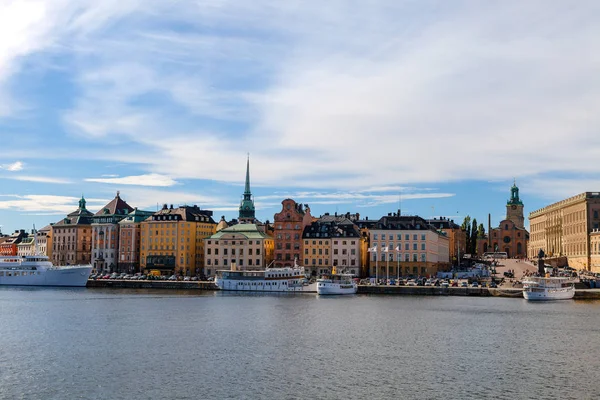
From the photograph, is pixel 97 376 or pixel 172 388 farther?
pixel 97 376

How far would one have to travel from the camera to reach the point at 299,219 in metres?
173

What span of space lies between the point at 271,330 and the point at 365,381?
26.9m

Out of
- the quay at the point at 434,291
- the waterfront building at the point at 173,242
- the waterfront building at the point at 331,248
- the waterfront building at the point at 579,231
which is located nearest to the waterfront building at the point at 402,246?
the waterfront building at the point at 331,248

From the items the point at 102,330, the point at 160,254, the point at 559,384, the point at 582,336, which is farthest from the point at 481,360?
the point at 160,254

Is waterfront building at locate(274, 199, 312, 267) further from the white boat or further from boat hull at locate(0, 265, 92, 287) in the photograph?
the white boat

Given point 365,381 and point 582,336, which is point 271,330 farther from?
point 582,336

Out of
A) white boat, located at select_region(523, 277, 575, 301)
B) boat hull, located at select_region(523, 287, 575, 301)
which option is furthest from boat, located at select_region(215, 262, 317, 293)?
boat hull, located at select_region(523, 287, 575, 301)

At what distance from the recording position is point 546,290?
124812 mm

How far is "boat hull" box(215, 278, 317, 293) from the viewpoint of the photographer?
474ft

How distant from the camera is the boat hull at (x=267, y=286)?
14450 centimetres

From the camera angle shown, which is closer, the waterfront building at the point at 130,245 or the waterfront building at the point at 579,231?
the waterfront building at the point at 579,231

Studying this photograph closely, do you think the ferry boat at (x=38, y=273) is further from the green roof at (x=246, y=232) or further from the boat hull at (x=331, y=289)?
the boat hull at (x=331, y=289)

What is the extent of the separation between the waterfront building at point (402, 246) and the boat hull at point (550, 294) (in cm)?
3999

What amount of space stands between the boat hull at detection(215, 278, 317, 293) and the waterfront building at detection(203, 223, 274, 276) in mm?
→ 26897
